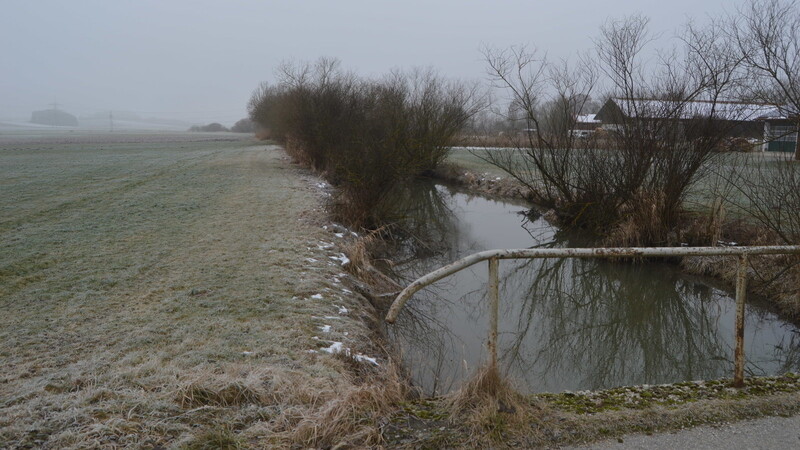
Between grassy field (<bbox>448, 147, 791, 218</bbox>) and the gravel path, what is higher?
grassy field (<bbox>448, 147, 791, 218</bbox>)

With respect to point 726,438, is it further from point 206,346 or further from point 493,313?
point 206,346

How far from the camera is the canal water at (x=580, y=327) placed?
6.97 metres

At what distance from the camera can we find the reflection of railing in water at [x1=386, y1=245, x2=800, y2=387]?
3297 millimetres

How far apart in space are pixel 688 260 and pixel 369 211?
23.7 feet

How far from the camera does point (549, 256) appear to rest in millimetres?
3449

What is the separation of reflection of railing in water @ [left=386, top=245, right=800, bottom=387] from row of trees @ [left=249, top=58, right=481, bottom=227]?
1017cm

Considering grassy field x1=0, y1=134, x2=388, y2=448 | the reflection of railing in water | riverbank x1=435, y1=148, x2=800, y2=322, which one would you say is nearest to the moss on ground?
the reflection of railing in water

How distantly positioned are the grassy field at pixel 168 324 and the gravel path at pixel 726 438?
1.80 m

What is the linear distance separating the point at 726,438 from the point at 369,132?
44.9 ft

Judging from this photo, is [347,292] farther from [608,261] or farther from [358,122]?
[358,122]

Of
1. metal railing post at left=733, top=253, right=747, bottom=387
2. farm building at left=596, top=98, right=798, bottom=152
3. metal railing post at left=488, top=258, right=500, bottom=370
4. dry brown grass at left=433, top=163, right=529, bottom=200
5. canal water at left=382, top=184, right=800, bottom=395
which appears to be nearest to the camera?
metal railing post at left=488, top=258, right=500, bottom=370

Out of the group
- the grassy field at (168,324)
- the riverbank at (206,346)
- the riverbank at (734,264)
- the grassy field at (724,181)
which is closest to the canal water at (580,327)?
the riverbank at (734,264)

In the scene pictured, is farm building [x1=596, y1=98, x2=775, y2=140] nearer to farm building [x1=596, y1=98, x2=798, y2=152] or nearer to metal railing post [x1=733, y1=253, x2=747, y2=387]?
farm building [x1=596, y1=98, x2=798, y2=152]

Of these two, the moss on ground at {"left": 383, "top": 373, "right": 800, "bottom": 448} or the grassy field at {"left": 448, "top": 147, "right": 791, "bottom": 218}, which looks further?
the grassy field at {"left": 448, "top": 147, "right": 791, "bottom": 218}
